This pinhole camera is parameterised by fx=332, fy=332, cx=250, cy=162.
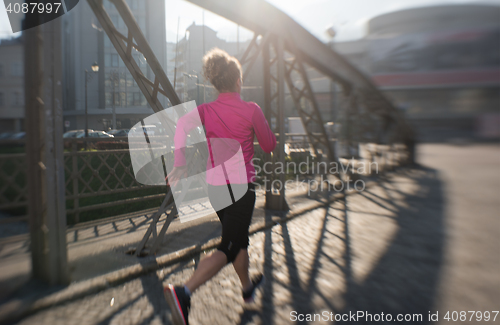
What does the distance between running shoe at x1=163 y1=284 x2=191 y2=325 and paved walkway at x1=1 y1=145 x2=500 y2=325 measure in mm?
307

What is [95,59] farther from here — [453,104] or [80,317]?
[453,104]

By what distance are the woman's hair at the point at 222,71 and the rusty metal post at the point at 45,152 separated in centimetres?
124

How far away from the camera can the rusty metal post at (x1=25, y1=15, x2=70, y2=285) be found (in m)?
2.56

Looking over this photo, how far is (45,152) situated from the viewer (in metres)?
2.61

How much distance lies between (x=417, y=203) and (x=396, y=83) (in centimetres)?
424

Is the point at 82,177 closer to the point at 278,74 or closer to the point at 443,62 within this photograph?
the point at 278,74

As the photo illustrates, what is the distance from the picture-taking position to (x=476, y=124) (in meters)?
1.88

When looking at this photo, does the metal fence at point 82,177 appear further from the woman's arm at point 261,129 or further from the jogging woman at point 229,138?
the woman's arm at point 261,129

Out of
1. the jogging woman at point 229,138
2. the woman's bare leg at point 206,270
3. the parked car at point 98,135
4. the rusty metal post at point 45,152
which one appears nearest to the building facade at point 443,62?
the jogging woman at point 229,138

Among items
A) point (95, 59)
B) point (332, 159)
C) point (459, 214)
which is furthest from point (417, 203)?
point (95, 59)

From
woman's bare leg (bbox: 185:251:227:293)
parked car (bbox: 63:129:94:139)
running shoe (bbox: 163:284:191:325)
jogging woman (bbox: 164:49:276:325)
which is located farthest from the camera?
parked car (bbox: 63:129:94:139)

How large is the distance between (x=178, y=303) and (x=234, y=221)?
0.63 m

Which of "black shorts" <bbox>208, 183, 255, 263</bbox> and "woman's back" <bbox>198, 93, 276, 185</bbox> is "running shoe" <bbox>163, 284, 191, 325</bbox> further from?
"woman's back" <bbox>198, 93, 276, 185</bbox>

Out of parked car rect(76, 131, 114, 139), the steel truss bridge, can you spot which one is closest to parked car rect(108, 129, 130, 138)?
parked car rect(76, 131, 114, 139)
